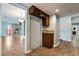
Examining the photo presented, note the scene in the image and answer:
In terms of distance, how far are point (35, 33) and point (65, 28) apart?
686 millimetres

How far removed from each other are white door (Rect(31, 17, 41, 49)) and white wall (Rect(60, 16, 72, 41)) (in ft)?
1.76

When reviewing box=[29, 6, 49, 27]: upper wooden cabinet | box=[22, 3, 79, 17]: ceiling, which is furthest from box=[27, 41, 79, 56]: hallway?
box=[22, 3, 79, 17]: ceiling

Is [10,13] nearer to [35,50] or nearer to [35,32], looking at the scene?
[35,32]

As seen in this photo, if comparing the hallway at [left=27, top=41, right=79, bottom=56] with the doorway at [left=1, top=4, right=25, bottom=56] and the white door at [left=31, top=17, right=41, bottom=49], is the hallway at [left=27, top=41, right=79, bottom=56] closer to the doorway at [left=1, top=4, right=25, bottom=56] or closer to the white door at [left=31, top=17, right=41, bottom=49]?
the white door at [left=31, top=17, right=41, bottom=49]

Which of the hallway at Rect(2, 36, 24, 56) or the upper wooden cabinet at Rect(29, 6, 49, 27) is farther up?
the upper wooden cabinet at Rect(29, 6, 49, 27)

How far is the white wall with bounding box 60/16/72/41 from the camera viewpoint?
2246mm

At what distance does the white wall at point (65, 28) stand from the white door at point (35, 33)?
0.54m

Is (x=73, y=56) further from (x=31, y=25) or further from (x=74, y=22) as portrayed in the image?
(x=31, y=25)

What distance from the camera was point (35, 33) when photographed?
7.67 ft

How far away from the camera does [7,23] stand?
6.40 feet

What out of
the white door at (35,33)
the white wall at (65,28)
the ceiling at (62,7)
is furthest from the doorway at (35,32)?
the white wall at (65,28)

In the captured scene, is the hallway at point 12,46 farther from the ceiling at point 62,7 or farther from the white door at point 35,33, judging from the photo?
the ceiling at point 62,7

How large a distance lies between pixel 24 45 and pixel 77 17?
121 cm

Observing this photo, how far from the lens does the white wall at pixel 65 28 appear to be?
7.37 feet
